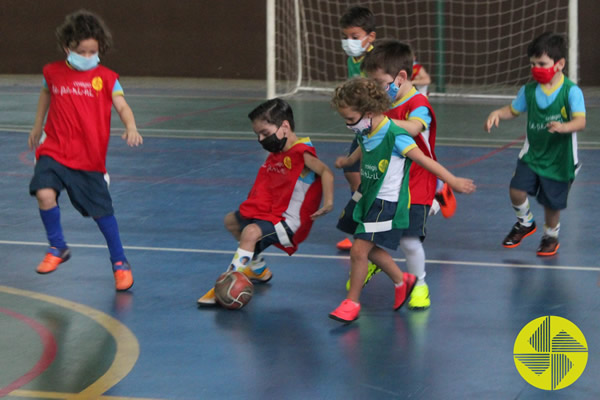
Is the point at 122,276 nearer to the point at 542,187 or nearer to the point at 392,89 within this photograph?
the point at 392,89

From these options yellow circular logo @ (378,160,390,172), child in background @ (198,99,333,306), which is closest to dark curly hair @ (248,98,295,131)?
child in background @ (198,99,333,306)

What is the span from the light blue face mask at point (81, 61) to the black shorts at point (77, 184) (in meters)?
0.53

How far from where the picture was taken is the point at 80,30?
4.93 m

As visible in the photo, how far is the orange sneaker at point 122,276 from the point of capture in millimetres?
5030

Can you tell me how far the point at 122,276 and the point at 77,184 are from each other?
0.57m

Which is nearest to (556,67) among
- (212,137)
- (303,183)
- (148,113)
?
(303,183)

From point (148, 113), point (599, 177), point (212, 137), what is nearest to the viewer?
point (599, 177)

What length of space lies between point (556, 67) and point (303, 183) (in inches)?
72.0

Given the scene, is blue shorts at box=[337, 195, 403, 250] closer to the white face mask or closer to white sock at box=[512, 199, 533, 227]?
white sock at box=[512, 199, 533, 227]

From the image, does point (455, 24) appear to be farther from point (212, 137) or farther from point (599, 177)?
point (599, 177)

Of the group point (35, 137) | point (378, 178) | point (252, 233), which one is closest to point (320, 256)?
point (252, 233)

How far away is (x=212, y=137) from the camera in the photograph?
10.9 m

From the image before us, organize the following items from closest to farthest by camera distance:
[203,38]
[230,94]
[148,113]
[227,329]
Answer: [227,329], [148,113], [230,94], [203,38]

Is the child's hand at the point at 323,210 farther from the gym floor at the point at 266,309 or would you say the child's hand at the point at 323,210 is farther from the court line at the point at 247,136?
the court line at the point at 247,136
